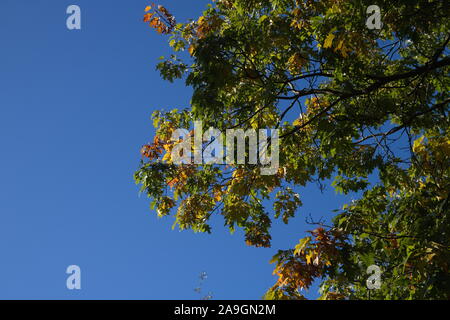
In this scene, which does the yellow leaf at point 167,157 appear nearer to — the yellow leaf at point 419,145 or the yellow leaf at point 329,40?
the yellow leaf at point 329,40

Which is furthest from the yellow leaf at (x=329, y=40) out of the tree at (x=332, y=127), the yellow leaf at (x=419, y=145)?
the yellow leaf at (x=419, y=145)

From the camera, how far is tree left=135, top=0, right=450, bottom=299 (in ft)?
20.2

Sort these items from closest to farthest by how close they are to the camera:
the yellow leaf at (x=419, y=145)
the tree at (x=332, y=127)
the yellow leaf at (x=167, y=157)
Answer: the tree at (x=332, y=127), the yellow leaf at (x=419, y=145), the yellow leaf at (x=167, y=157)

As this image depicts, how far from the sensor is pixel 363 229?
6.56 meters

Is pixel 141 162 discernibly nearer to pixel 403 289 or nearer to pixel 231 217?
pixel 231 217

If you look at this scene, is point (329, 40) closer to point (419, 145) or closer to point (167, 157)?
point (419, 145)

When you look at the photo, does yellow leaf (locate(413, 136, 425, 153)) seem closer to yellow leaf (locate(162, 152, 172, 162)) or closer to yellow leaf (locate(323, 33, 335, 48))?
yellow leaf (locate(323, 33, 335, 48))

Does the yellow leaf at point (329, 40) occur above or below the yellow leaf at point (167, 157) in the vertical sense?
above

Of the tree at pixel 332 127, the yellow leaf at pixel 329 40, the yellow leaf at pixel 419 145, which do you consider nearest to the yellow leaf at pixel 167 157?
the tree at pixel 332 127

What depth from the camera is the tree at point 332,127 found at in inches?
243

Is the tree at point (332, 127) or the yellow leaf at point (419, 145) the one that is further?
the yellow leaf at point (419, 145)

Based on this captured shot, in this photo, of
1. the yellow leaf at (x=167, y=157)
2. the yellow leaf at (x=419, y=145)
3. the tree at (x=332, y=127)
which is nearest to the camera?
the tree at (x=332, y=127)

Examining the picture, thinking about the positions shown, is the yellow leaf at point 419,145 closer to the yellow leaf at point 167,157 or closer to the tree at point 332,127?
the tree at point 332,127
